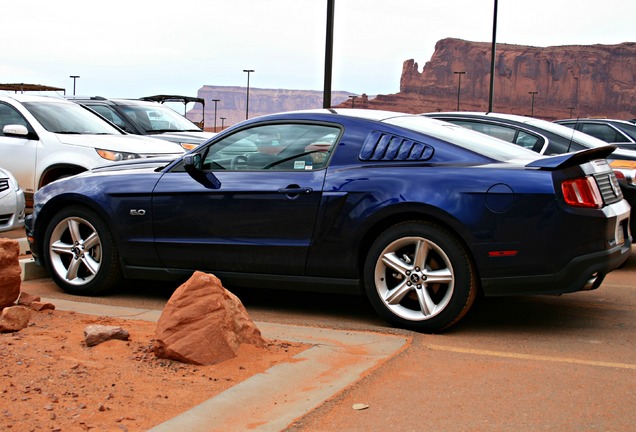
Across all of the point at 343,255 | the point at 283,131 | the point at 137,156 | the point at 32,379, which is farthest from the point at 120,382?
the point at 137,156

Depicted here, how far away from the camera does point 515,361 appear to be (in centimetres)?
545

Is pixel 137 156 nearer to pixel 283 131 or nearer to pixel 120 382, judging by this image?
pixel 283 131

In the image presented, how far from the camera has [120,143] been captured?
11969 mm

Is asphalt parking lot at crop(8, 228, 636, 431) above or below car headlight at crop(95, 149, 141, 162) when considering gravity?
below

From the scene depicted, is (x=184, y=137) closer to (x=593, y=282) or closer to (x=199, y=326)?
(x=593, y=282)

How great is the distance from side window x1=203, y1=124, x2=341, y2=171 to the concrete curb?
4.02ft

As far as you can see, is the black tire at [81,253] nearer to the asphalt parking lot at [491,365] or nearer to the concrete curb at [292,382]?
the asphalt parking lot at [491,365]

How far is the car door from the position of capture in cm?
661

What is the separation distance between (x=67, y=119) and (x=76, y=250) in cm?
548

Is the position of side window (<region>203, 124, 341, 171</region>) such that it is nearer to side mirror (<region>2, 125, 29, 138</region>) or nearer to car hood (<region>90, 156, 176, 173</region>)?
car hood (<region>90, 156, 176, 173</region>)

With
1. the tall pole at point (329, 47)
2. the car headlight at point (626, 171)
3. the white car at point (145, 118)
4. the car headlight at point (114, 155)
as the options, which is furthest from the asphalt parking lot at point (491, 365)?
the tall pole at point (329, 47)

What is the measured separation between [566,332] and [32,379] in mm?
3567

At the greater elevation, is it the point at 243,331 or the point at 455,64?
the point at 455,64

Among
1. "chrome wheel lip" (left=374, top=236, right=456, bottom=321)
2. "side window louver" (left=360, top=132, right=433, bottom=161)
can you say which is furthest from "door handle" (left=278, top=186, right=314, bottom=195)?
"chrome wheel lip" (left=374, top=236, right=456, bottom=321)
